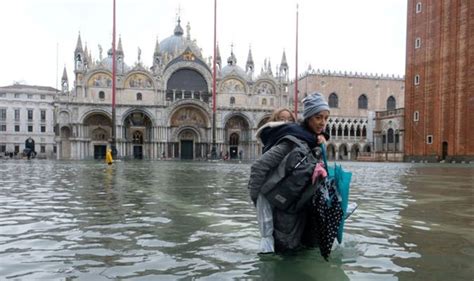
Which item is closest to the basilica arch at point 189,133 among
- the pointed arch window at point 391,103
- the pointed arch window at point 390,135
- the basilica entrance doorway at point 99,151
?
the basilica entrance doorway at point 99,151

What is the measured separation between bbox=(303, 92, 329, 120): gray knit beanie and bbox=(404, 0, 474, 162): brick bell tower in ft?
128

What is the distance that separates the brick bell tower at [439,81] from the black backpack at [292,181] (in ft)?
129

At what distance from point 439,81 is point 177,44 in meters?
34.6

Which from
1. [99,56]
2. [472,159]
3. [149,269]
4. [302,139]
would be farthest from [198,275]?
[99,56]

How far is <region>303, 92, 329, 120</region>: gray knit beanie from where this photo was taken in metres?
4.05

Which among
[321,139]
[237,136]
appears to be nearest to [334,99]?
[237,136]

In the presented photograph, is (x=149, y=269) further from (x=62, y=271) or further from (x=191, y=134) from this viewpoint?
(x=191, y=134)

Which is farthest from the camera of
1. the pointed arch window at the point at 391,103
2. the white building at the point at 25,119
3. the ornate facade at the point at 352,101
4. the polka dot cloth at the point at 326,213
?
the white building at the point at 25,119

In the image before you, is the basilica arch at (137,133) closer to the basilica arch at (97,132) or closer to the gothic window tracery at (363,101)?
the basilica arch at (97,132)

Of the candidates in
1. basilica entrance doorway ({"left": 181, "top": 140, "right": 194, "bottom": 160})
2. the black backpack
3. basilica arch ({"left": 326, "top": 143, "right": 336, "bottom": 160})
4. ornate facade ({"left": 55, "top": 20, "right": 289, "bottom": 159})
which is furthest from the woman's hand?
basilica arch ({"left": 326, "top": 143, "right": 336, "bottom": 160})

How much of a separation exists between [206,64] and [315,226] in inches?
2126

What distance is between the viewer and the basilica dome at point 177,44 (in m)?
56.2

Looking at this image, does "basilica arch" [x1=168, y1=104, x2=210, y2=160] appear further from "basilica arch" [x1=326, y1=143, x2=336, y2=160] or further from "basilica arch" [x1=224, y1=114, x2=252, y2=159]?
"basilica arch" [x1=326, y1=143, x2=336, y2=160]

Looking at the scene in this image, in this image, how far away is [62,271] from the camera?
358 centimetres
